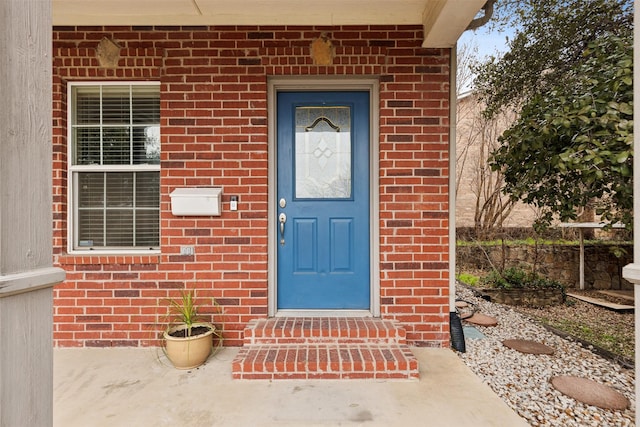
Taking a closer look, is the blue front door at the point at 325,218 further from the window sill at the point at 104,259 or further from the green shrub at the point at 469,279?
the green shrub at the point at 469,279

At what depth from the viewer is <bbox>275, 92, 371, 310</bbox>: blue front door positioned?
10.2ft

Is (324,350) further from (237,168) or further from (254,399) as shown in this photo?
(237,168)

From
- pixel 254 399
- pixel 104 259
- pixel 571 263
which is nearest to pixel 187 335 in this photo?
pixel 254 399

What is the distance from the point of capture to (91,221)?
3109mm

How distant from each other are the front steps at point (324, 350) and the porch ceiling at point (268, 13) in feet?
7.55

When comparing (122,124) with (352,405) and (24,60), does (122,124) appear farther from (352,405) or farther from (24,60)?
(352,405)

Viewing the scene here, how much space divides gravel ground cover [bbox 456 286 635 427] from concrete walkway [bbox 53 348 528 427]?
0.56ft

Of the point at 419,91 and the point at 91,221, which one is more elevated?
the point at 419,91

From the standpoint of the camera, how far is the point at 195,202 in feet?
9.53

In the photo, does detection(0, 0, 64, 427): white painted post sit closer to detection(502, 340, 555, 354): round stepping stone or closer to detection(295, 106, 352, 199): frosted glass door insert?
detection(295, 106, 352, 199): frosted glass door insert

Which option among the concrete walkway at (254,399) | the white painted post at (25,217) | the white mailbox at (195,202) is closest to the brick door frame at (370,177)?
the white mailbox at (195,202)

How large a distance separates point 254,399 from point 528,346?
2358mm

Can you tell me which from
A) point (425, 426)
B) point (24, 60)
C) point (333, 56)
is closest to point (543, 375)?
point (425, 426)

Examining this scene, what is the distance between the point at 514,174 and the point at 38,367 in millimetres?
3351
